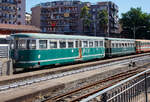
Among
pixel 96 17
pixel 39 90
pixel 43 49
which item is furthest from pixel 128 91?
pixel 96 17

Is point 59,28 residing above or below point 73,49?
above

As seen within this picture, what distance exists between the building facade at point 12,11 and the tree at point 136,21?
123ft

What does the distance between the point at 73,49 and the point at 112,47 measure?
931 cm

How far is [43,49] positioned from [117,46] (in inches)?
589

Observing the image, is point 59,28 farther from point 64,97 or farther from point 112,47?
point 64,97

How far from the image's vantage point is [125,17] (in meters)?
71.2

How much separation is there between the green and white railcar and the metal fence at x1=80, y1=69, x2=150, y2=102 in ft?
30.7

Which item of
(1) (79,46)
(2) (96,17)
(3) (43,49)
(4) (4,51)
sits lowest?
(4) (4,51)

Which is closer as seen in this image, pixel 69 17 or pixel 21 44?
pixel 21 44

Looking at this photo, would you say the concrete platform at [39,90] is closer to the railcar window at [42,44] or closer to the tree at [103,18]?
the railcar window at [42,44]

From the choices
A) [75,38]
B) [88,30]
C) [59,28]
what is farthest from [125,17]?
[75,38]

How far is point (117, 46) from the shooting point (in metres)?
26.7

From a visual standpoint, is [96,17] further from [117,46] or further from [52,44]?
[52,44]

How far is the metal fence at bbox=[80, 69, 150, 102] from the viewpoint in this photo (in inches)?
150
